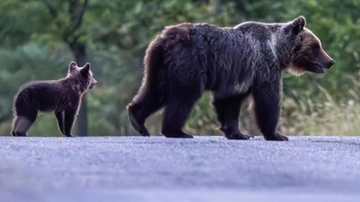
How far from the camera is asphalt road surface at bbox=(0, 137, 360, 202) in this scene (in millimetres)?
6723

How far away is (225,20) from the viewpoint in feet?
92.2

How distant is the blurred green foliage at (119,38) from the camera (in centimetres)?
2661

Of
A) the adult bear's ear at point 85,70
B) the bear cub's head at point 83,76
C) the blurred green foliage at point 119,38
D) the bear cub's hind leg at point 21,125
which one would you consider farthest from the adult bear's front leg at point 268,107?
the blurred green foliage at point 119,38

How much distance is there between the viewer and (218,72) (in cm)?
1237

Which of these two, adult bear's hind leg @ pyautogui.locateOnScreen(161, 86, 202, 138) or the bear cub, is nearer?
adult bear's hind leg @ pyautogui.locateOnScreen(161, 86, 202, 138)

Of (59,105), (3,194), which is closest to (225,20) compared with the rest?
(59,105)

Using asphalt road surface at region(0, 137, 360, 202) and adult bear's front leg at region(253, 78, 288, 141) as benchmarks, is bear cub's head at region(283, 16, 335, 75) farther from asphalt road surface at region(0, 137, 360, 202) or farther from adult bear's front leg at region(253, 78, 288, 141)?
asphalt road surface at region(0, 137, 360, 202)

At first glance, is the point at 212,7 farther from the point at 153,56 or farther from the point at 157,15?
the point at 153,56

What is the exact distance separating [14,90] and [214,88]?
18.9 metres

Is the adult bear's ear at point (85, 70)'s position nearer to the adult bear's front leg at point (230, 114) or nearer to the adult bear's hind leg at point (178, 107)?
the adult bear's front leg at point (230, 114)

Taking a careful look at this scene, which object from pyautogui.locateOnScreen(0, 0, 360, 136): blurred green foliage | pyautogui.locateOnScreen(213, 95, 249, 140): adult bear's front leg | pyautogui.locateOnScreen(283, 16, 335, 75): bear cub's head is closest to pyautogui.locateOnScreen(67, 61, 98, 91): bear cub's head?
pyautogui.locateOnScreen(213, 95, 249, 140): adult bear's front leg

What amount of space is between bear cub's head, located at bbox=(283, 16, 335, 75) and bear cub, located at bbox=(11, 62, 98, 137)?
275 centimetres

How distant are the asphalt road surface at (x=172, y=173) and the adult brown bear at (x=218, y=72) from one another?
62.3 inches

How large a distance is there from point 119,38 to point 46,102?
1649 centimetres
